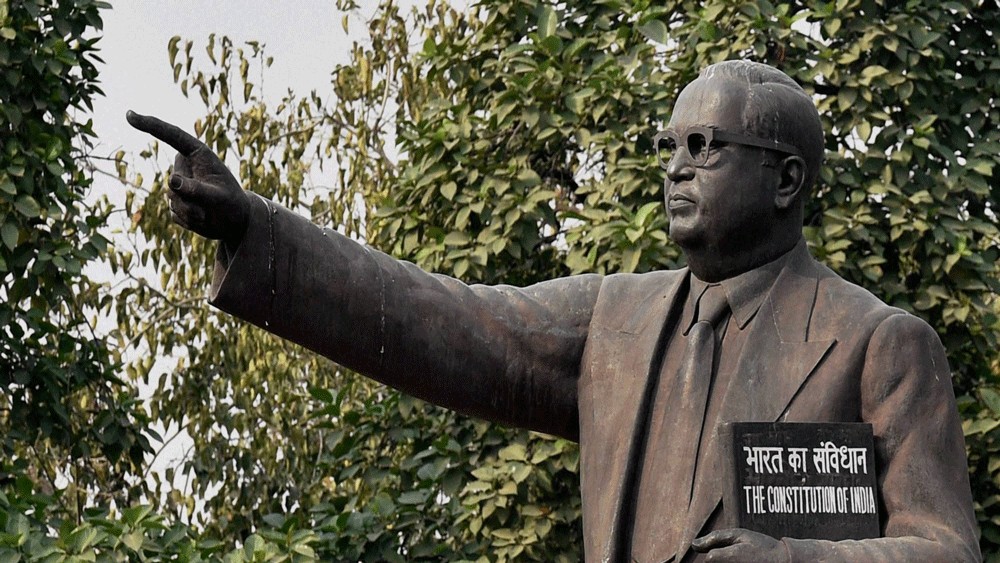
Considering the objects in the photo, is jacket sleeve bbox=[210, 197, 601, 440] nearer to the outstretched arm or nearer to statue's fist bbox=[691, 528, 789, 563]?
the outstretched arm

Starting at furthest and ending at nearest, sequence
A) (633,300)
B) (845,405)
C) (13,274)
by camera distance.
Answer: (13,274)
(633,300)
(845,405)

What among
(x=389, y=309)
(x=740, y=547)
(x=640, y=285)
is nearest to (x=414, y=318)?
(x=389, y=309)

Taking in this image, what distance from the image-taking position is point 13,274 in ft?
43.7

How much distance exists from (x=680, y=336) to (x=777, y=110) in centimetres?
63

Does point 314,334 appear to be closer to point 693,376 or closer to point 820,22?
point 693,376

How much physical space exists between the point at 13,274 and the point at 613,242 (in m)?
3.46

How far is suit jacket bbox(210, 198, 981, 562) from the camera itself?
592cm

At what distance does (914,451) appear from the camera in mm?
5910

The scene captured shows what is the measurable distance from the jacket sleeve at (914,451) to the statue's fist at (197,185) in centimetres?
162

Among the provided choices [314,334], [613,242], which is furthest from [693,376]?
[613,242]

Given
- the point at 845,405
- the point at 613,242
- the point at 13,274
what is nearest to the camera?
Answer: the point at 845,405

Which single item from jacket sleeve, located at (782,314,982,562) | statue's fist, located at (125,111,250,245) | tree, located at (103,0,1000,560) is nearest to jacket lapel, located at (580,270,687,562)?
jacket sleeve, located at (782,314,982,562)

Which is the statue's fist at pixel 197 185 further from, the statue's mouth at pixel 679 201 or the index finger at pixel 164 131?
the statue's mouth at pixel 679 201

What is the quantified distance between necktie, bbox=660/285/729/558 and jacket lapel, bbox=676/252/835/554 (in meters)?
0.04
